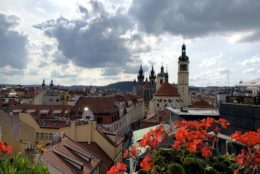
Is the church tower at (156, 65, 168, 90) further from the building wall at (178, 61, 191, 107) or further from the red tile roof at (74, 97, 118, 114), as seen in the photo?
the red tile roof at (74, 97, 118, 114)

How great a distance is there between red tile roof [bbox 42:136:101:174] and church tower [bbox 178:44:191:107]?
244 feet

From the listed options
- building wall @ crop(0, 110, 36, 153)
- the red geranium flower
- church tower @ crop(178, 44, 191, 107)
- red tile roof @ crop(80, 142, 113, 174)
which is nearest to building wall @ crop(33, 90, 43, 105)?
church tower @ crop(178, 44, 191, 107)

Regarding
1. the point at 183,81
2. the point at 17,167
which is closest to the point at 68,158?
the point at 17,167

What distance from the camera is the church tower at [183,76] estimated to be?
3858 inches

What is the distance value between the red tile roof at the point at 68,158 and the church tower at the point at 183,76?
74397 millimetres

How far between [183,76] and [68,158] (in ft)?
262

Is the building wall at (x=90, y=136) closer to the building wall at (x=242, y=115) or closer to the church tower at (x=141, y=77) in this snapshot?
the building wall at (x=242, y=115)

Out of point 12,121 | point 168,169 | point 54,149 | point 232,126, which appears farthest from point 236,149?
point 12,121

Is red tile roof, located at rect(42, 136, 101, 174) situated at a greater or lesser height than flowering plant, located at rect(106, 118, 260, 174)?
lesser

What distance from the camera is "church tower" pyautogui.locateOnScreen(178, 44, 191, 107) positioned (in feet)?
322

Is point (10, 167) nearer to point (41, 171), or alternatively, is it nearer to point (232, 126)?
point (41, 171)

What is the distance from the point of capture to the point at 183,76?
98875 mm

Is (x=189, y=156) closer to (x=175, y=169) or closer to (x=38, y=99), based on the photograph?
(x=175, y=169)

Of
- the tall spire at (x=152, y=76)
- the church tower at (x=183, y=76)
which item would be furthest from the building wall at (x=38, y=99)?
the tall spire at (x=152, y=76)
